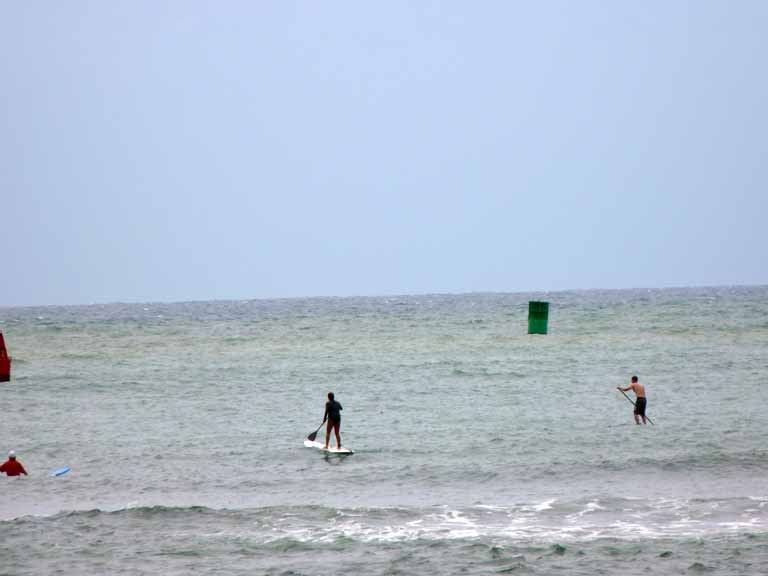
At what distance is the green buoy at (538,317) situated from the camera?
6378 centimetres

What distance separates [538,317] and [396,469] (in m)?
43.5

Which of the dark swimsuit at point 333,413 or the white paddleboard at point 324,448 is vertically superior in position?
the dark swimsuit at point 333,413

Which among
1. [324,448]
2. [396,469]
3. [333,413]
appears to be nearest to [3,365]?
[333,413]

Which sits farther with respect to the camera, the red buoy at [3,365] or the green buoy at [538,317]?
the green buoy at [538,317]

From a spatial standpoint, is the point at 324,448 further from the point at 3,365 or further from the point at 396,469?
the point at 3,365

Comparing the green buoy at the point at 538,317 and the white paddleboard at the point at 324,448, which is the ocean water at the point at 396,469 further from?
the green buoy at the point at 538,317

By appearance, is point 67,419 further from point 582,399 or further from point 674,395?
point 674,395

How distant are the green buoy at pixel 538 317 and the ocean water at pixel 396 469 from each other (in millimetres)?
15237

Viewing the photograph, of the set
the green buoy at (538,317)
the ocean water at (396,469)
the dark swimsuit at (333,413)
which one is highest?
the green buoy at (538,317)

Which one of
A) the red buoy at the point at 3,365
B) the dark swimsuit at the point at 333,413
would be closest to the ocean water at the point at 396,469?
the red buoy at the point at 3,365

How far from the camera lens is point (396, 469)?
2216cm

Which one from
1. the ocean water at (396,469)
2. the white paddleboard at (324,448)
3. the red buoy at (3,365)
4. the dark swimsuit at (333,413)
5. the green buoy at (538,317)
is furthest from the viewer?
the green buoy at (538,317)

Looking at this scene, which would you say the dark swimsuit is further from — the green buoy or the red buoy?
the green buoy

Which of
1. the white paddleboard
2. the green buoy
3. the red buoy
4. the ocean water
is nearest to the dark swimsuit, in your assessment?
the white paddleboard
